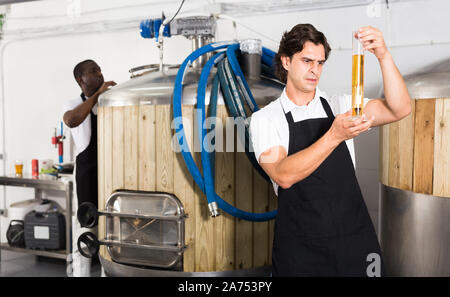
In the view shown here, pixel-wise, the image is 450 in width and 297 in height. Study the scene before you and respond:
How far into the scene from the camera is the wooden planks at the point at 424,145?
6.25 feet

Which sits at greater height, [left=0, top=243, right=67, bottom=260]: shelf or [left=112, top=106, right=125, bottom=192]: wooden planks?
[left=112, top=106, right=125, bottom=192]: wooden planks

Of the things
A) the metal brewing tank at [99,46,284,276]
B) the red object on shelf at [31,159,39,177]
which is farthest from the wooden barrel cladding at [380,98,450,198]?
the red object on shelf at [31,159,39,177]

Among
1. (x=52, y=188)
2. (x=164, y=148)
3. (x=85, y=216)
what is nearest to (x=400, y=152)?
(x=164, y=148)

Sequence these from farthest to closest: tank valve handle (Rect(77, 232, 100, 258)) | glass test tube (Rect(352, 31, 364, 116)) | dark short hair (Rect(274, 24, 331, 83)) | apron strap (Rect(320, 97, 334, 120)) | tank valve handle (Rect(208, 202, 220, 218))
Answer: tank valve handle (Rect(77, 232, 100, 258)) < tank valve handle (Rect(208, 202, 220, 218)) < apron strap (Rect(320, 97, 334, 120)) < dark short hair (Rect(274, 24, 331, 83)) < glass test tube (Rect(352, 31, 364, 116))

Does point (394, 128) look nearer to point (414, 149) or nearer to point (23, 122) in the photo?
point (414, 149)

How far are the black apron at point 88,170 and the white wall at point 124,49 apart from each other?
1.52ft

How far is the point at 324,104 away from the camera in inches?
55.1

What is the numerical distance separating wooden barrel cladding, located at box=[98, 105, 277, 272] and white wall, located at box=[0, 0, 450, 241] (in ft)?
2.39

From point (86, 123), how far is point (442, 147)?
1.96 metres

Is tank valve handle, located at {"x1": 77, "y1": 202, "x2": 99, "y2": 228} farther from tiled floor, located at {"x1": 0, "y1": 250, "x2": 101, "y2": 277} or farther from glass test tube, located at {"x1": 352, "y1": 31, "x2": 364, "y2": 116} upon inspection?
glass test tube, located at {"x1": 352, "y1": 31, "x2": 364, "y2": 116}

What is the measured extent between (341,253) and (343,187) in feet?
0.68

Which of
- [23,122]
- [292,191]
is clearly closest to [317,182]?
[292,191]

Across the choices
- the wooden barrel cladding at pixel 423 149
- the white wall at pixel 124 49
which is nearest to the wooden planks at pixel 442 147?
the wooden barrel cladding at pixel 423 149

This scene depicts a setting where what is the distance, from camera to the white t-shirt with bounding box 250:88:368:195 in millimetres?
1321
